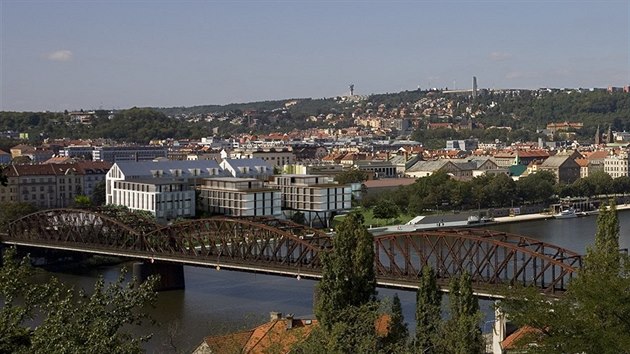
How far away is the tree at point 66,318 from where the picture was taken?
8039mm

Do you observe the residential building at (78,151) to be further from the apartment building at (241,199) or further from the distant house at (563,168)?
the distant house at (563,168)

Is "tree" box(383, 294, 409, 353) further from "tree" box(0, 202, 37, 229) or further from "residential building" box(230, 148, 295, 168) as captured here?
"residential building" box(230, 148, 295, 168)

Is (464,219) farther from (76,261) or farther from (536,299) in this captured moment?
(536,299)

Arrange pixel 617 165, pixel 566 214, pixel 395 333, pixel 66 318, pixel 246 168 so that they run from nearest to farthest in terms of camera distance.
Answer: pixel 66 318
pixel 395 333
pixel 566 214
pixel 246 168
pixel 617 165

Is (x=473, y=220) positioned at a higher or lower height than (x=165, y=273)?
lower

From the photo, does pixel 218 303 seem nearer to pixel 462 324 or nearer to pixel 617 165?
pixel 462 324

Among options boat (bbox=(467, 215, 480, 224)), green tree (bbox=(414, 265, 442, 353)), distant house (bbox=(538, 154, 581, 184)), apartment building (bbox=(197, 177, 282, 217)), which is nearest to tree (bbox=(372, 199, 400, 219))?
boat (bbox=(467, 215, 480, 224))

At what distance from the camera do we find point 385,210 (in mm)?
48781

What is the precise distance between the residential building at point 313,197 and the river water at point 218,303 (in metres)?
14.2

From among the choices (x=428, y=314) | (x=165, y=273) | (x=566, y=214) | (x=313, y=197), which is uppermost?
(x=428, y=314)

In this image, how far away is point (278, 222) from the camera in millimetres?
30656

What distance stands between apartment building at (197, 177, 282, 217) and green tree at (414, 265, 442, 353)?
2947 centimetres

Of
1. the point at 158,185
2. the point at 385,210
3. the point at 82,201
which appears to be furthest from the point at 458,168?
the point at 158,185

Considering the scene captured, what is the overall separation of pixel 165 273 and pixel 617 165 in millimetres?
50762
